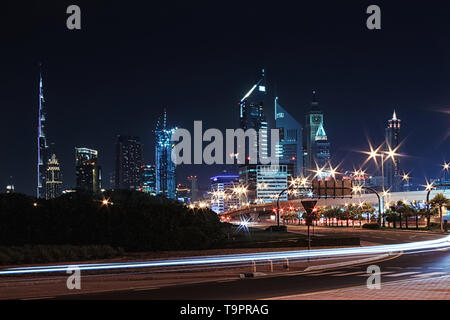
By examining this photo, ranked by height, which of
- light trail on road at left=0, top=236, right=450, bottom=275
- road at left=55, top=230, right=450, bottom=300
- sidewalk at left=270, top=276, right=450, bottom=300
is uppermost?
sidewalk at left=270, top=276, right=450, bottom=300

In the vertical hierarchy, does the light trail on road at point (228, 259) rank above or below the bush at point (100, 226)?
below

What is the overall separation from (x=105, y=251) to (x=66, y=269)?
29.8 ft

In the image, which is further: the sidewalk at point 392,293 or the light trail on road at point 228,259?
the light trail on road at point 228,259

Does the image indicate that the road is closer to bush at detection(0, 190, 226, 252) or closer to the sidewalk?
the sidewalk

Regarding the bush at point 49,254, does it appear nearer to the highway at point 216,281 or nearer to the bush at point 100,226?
the highway at point 216,281

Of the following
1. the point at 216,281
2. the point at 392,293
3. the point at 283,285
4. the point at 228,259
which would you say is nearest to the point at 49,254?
the point at 228,259

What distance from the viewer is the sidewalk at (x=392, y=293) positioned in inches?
614

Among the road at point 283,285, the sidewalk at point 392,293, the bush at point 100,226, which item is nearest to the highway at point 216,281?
the road at point 283,285

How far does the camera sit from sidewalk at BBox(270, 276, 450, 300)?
15.6 meters

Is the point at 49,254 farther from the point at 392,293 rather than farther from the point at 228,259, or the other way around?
the point at 392,293

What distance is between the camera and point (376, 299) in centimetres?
1517

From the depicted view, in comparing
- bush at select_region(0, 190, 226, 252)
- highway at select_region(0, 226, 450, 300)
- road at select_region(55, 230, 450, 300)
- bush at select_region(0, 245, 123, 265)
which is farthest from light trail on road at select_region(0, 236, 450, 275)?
bush at select_region(0, 190, 226, 252)
